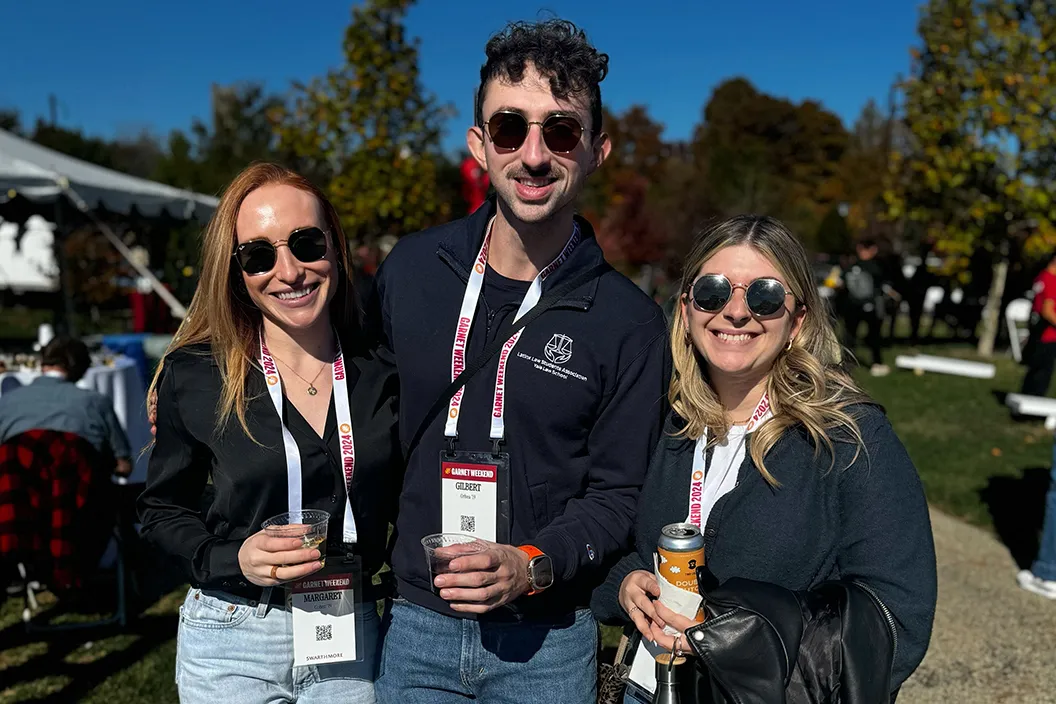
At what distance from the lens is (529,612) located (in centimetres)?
224

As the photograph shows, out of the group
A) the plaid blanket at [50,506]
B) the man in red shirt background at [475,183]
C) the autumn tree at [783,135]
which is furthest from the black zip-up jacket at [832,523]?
the autumn tree at [783,135]

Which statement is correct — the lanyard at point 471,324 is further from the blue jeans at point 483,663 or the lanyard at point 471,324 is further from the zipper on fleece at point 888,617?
the zipper on fleece at point 888,617

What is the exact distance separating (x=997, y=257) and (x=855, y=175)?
30058mm

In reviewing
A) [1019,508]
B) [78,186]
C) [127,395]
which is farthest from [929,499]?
[78,186]

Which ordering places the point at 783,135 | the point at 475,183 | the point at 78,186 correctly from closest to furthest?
the point at 475,183 → the point at 78,186 → the point at 783,135

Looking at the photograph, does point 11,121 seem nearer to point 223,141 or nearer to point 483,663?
point 223,141

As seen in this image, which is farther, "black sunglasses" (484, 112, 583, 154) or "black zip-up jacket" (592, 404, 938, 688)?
"black sunglasses" (484, 112, 583, 154)

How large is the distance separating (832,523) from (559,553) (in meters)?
0.66

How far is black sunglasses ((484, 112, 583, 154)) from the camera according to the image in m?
2.29

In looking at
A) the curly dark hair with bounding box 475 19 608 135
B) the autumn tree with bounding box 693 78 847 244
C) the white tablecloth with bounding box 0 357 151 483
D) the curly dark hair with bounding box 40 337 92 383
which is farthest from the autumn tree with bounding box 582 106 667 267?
the curly dark hair with bounding box 475 19 608 135

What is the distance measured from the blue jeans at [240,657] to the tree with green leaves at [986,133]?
681 inches

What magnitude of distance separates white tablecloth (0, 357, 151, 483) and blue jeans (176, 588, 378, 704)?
16.2 ft

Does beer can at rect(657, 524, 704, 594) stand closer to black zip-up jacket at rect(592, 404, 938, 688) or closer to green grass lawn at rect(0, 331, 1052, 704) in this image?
black zip-up jacket at rect(592, 404, 938, 688)

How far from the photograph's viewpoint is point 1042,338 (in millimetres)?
10570
